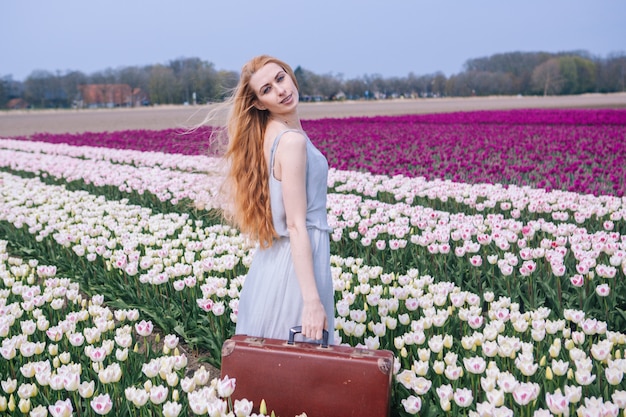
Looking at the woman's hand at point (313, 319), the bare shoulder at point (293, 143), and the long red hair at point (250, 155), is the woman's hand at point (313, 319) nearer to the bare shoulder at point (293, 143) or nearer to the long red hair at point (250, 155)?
the long red hair at point (250, 155)

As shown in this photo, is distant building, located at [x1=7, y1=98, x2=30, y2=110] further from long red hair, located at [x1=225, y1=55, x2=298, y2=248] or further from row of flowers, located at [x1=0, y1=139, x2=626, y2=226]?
long red hair, located at [x1=225, y1=55, x2=298, y2=248]

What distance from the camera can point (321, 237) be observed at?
2.79m

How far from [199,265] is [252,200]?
2.14 metres

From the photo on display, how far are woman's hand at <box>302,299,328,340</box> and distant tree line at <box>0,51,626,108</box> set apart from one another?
9339 centimetres

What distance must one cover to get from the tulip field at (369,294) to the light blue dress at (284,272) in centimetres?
20

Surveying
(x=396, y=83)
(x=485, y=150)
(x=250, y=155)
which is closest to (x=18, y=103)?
(x=396, y=83)

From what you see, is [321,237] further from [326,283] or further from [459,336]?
[459,336]

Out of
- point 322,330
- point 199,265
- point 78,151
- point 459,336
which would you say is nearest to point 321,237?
point 322,330

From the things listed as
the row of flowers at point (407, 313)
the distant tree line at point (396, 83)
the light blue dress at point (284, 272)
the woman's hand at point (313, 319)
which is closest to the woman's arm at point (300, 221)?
the woman's hand at point (313, 319)

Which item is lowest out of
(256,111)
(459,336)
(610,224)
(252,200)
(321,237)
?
(459,336)

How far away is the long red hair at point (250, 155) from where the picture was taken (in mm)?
2762

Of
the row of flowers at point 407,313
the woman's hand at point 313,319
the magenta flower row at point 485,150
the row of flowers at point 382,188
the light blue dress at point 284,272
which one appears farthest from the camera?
the magenta flower row at point 485,150

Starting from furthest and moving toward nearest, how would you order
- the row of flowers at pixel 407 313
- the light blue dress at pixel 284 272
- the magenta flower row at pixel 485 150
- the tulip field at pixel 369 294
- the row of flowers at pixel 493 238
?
the magenta flower row at pixel 485 150 < the row of flowers at pixel 493 238 < the row of flowers at pixel 407 313 < the tulip field at pixel 369 294 < the light blue dress at pixel 284 272

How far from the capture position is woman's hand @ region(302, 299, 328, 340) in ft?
8.43
